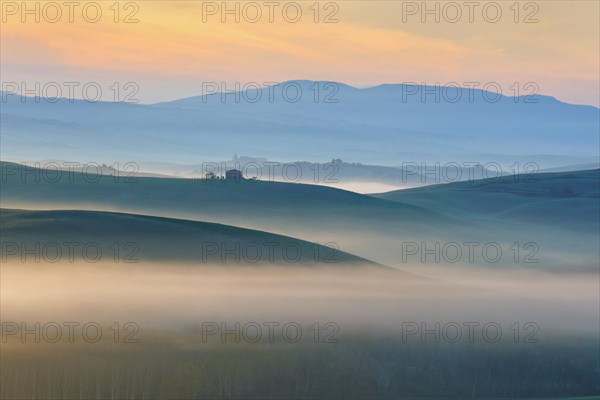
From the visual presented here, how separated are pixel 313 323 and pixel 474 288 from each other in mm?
49181

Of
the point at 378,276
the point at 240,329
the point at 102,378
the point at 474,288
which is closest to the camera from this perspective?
the point at 102,378

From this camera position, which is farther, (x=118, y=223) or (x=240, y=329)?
(x=118, y=223)

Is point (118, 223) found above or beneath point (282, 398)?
above

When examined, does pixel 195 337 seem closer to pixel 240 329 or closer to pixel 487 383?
pixel 240 329

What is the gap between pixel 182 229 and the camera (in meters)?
167

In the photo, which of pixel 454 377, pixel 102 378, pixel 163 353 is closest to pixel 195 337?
pixel 163 353

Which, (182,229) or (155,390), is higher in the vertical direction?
(182,229)

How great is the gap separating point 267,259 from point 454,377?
157 ft

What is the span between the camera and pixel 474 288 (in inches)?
6786

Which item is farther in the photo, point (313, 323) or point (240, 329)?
point (313, 323)

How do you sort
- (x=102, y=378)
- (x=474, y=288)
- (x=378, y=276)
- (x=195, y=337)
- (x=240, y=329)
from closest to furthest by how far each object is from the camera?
1. (x=102, y=378)
2. (x=195, y=337)
3. (x=240, y=329)
4. (x=378, y=276)
5. (x=474, y=288)

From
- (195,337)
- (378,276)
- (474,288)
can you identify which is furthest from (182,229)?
(195,337)

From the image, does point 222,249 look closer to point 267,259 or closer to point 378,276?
point 267,259

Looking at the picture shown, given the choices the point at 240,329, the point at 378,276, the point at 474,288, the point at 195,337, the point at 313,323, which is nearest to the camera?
the point at 195,337
